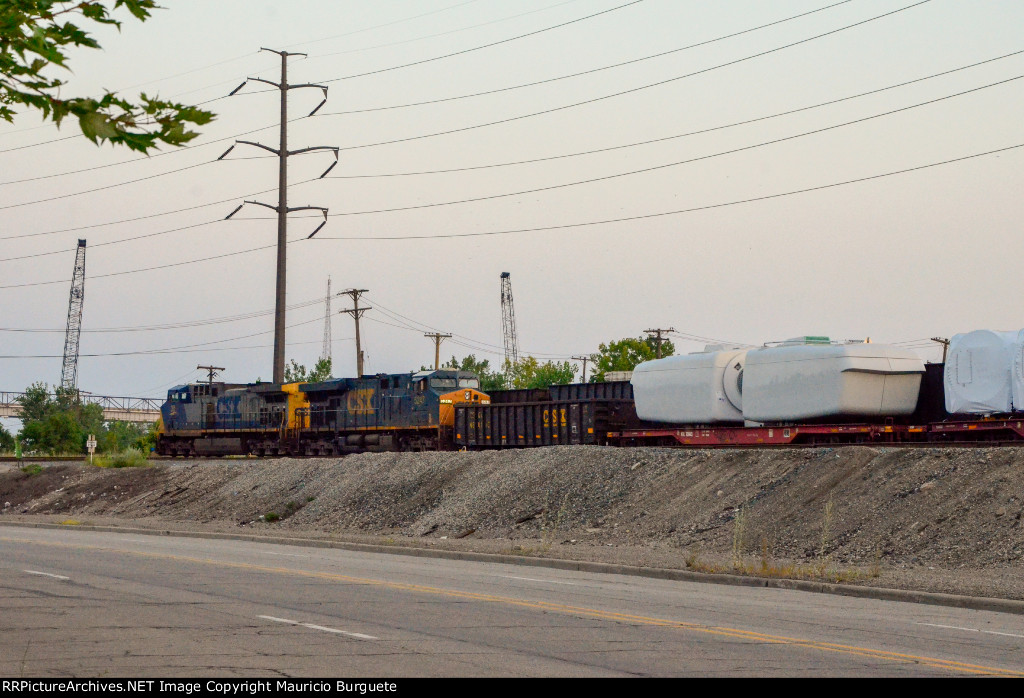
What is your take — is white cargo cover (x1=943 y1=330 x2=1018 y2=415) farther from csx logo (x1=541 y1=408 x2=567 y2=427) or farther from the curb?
csx logo (x1=541 y1=408 x2=567 y2=427)

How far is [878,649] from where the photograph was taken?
11.0m

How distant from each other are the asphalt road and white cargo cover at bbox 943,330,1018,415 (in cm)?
1232

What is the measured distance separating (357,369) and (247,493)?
43.2 meters

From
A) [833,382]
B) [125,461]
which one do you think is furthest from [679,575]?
[125,461]

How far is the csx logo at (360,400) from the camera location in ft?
163

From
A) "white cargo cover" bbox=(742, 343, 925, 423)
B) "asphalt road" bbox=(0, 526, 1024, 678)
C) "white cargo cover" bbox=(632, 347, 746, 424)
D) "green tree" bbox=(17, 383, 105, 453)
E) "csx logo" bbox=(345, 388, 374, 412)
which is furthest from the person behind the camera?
"green tree" bbox=(17, 383, 105, 453)

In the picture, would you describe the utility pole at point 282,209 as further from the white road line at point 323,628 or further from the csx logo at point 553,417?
the white road line at point 323,628

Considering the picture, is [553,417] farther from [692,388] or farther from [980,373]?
[980,373]

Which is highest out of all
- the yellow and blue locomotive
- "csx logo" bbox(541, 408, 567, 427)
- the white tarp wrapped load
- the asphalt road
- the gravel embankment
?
the yellow and blue locomotive

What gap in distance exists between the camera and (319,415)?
51.6 m

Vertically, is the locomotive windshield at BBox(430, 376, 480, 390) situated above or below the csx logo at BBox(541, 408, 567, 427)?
above

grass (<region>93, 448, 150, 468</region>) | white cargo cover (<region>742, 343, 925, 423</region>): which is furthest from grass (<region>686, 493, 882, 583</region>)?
grass (<region>93, 448, 150, 468</region>)

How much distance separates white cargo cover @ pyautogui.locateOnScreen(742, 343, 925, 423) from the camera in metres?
29.6
